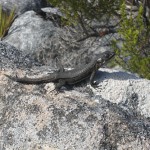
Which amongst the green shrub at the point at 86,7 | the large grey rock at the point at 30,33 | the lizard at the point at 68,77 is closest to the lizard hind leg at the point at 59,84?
the lizard at the point at 68,77

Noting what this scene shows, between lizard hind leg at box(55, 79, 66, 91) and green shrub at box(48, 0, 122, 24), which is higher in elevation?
lizard hind leg at box(55, 79, 66, 91)

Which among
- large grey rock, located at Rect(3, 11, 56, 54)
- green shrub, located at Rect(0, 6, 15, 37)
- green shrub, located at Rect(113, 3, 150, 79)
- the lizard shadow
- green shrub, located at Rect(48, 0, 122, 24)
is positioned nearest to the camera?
the lizard shadow

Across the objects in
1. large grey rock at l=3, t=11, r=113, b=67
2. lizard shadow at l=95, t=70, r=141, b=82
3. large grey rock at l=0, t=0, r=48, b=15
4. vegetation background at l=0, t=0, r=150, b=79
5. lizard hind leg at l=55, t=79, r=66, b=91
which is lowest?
large grey rock at l=0, t=0, r=48, b=15

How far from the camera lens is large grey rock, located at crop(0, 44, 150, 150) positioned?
4.17 meters

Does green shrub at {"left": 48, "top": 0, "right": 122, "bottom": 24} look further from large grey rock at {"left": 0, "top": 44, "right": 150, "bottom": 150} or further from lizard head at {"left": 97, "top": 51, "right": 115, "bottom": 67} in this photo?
large grey rock at {"left": 0, "top": 44, "right": 150, "bottom": 150}

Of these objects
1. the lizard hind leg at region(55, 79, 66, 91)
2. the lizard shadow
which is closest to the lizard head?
the lizard shadow

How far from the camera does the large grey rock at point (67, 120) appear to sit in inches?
164

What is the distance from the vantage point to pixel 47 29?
1177 cm

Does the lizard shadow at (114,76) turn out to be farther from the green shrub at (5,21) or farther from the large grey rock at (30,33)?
the green shrub at (5,21)

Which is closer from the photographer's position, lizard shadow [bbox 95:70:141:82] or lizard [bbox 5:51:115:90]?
lizard [bbox 5:51:115:90]

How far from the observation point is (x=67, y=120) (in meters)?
4.31

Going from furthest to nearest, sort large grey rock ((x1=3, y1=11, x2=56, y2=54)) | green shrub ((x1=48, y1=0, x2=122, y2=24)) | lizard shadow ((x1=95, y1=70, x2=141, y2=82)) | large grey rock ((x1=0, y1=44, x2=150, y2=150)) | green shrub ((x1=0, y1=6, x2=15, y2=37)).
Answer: green shrub ((x1=0, y1=6, x2=15, y2=37)) < large grey rock ((x1=3, y1=11, x2=56, y2=54)) < green shrub ((x1=48, y1=0, x2=122, y2=24)) < lizard shadow ((x1=95, y1=70, x2=141, y2=82)) < large grey rock ((x1=0, y1=44, x2=150, y2=150))

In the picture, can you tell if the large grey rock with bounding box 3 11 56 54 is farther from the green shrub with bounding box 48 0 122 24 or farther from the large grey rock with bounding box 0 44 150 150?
the large grey rock with bounding box 0 44 150 150

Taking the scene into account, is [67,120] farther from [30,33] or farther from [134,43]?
[30,33]
